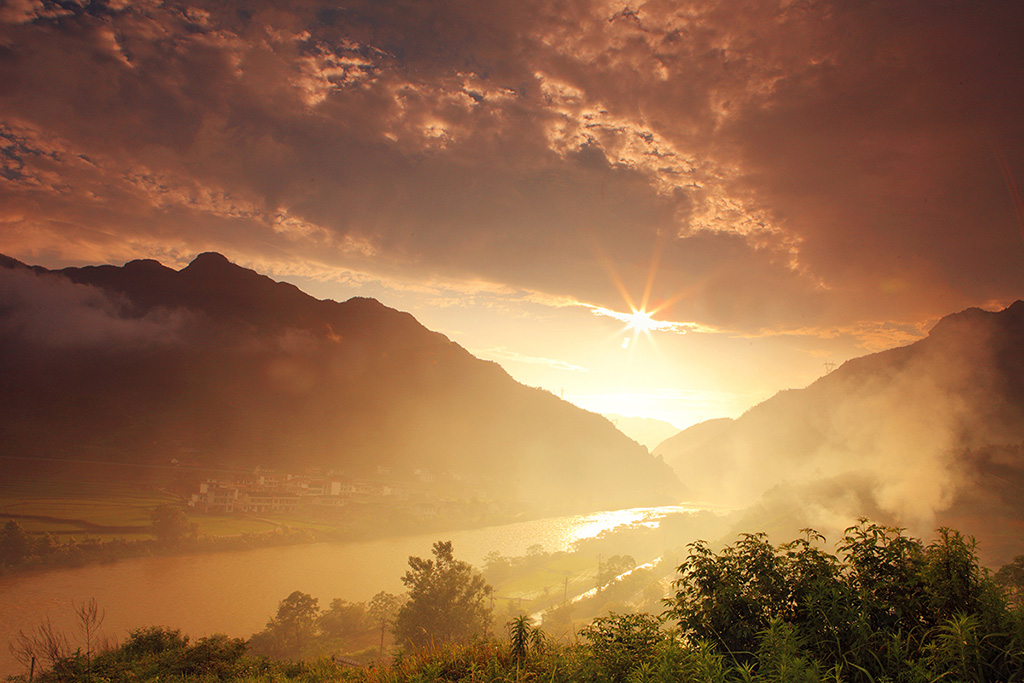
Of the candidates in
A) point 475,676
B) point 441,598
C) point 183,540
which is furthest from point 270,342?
point 475,676

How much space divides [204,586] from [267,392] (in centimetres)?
8178

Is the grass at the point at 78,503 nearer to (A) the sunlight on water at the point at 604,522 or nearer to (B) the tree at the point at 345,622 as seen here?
(B) the tree at the point at 345,622

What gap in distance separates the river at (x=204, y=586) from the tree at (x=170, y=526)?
2.76 m

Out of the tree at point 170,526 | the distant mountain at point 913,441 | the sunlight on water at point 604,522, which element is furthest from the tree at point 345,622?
the distant mountain at point 913,441

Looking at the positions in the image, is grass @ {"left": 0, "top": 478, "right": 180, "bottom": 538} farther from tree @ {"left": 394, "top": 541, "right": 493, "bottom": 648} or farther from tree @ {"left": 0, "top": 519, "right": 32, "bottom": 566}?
tree @ {"left": 394, "top": 541, "right": 493, "bottom": 648}

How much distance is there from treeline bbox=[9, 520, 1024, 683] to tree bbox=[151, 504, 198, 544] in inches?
2552

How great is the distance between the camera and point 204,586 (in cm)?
4462

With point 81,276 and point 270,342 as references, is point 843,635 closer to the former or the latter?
point 270,342

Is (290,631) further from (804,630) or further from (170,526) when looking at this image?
(804,630)

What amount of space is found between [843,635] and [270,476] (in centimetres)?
9744

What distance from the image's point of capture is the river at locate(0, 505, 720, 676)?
36.1 metres

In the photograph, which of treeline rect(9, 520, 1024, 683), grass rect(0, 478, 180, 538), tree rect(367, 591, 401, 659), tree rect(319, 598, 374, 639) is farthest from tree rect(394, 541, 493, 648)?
grass rect(0, 478, 180, 538)

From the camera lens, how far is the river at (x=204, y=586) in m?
36.1

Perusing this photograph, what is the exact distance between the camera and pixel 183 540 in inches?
2078
